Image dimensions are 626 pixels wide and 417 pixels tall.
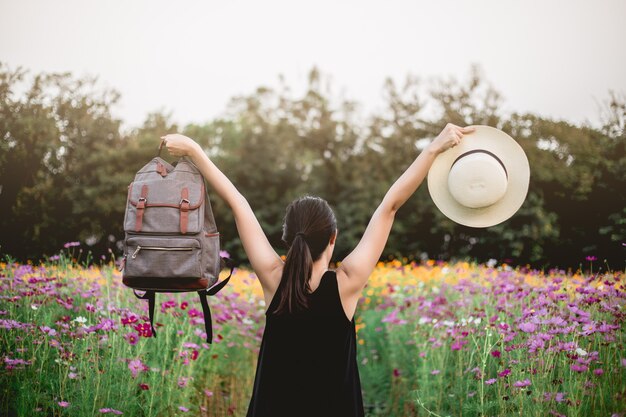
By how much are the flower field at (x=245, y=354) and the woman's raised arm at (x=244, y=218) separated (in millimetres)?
1350

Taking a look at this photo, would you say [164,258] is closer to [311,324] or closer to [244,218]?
[244,218]

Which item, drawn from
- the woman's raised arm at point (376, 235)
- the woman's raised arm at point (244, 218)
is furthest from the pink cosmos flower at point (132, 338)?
the woman's raised arm at point (376, 235)

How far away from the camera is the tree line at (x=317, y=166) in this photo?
820 cm

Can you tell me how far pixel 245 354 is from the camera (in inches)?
236

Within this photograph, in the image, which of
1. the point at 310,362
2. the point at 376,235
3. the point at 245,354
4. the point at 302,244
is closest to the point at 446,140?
the point at 376,235

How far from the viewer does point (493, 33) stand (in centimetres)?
1162

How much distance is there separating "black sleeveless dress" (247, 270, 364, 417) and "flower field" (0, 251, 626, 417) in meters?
0.95

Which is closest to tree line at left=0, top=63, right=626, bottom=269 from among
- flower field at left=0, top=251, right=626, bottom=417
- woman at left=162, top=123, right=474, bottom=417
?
flower field at left=0, top=251, right=626, bottom=417

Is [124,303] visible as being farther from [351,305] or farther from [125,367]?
[351,305]

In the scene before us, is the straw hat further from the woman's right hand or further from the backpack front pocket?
the backpack front pocket

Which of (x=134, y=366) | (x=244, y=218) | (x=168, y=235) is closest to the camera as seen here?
(x=244, y=218)

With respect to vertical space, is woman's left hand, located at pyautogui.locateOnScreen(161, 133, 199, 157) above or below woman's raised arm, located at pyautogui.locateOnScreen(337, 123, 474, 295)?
above

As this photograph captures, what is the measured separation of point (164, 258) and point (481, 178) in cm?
162

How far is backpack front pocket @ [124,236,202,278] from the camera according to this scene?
255 centimetres
